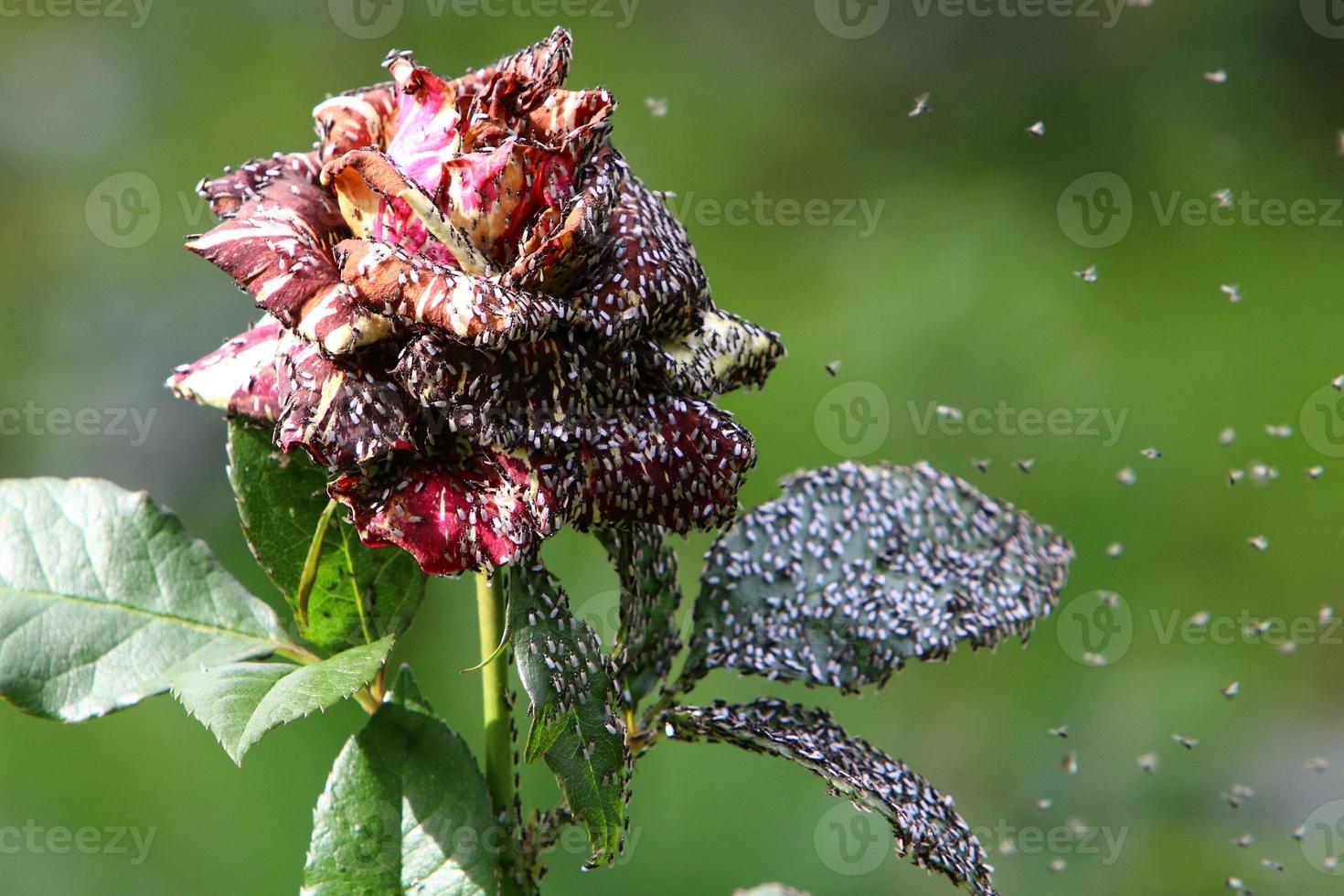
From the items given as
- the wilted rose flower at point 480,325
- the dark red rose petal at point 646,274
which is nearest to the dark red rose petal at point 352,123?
the wilted rose flower at point 480,325

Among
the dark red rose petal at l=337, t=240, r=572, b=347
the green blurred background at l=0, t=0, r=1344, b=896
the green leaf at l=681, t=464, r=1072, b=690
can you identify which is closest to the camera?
the dark red rose petal at l=337, t=240, r=572, b=347

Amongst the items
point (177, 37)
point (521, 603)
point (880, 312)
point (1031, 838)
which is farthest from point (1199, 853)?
point (177, 37)

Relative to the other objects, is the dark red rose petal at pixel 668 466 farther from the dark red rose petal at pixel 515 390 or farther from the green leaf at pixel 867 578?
the green leaf at pixel 867 578

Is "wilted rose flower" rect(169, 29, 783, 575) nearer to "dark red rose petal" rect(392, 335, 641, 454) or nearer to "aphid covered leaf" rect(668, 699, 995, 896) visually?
"dark red rose petal" rect(392, 335, 641, 454)

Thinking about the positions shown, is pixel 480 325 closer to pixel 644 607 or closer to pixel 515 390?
pixel 515 390

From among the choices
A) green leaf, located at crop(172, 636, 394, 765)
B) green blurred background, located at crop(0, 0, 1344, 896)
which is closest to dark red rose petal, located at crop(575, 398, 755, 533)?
green leaf, located at crop(172, 636, 394, 765)

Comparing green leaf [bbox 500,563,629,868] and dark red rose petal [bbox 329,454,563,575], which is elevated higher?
dark red rose petal [bbox 329,454,563,575]

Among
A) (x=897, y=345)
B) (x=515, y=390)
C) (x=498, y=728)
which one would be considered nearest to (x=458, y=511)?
(x=515, y=390)
